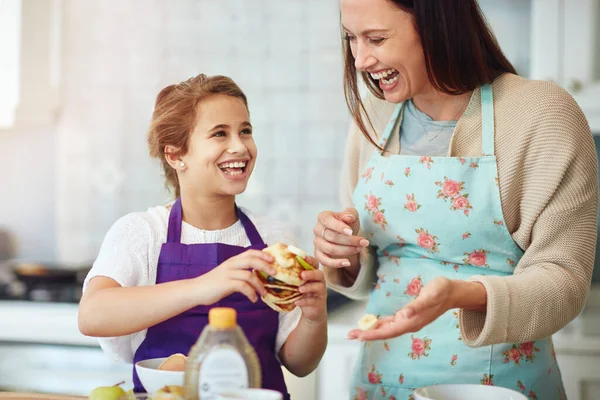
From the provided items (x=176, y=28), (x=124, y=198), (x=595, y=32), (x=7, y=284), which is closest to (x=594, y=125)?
(x=595, y=32)

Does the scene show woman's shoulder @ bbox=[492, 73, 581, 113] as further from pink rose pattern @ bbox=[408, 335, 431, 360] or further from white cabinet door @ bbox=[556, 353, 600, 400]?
white cabinet door @ bbox=[556, 353, 600, 400]

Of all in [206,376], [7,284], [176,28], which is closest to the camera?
[206,376]

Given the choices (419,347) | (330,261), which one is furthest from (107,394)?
(419,347)

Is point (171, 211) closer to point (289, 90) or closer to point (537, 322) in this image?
point (537, 322)

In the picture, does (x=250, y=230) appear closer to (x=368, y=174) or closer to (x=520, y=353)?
(x=368, y=174)

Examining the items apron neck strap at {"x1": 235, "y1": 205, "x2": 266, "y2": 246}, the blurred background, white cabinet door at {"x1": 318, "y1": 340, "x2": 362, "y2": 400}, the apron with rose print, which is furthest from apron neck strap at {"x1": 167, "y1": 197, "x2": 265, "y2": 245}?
the blurred background

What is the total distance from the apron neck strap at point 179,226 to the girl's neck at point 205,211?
0.02 meters

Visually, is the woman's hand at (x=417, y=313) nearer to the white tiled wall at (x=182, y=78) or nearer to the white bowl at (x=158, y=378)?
the white bowl at (x=158, y=378)

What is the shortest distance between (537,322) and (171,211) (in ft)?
2.42

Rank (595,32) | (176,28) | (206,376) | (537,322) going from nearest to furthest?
(206,376)
(537,322)
(595,32)
(176,28)

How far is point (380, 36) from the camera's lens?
4.50ft

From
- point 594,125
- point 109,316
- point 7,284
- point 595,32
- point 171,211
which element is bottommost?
point 7,284

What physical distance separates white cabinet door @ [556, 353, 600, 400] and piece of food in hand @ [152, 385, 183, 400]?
149 cm

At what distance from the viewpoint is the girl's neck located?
156cm
